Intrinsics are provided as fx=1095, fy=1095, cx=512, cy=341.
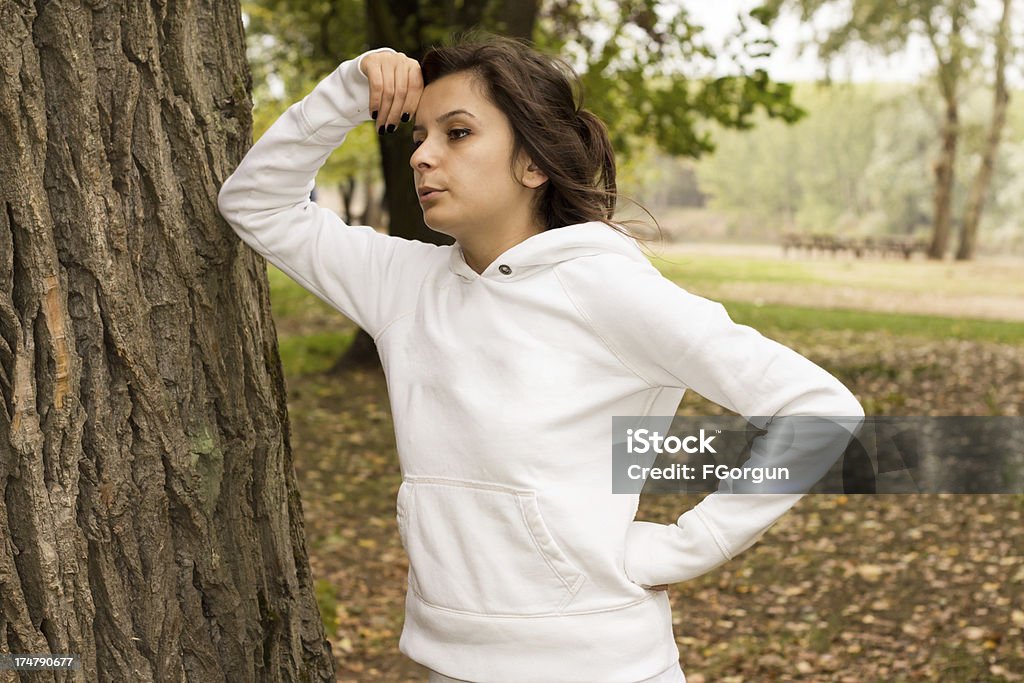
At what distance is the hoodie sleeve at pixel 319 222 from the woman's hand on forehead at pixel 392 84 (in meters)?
0.06

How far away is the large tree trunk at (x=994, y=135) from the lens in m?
26.6

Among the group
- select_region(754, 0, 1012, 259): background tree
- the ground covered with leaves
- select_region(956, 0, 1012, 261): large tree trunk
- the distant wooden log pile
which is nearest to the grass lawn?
the ground covered with leaves

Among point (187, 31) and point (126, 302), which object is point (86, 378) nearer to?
point (126, 302)

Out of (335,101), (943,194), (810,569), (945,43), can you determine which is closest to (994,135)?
(943,194)

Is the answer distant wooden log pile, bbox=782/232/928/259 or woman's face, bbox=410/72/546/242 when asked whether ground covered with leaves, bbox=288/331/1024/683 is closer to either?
woman's face, bbox=410/72/546/242

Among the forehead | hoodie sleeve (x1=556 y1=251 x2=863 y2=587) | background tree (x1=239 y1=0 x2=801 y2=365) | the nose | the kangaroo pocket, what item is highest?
background tree (x1=239 y1=0 x2=801 y2=365)

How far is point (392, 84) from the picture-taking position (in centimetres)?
235

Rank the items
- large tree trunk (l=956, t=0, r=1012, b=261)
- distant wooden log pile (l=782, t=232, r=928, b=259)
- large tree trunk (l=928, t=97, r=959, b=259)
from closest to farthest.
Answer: large tree trunk (l=956, t=0, r=1012, b=261)
large tree trunk (l=928, t=97, r=959, b=259)
distant wooden log pile (l=782, t=232, r=928, b=259)

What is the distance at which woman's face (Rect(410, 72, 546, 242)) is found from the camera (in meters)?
2.27

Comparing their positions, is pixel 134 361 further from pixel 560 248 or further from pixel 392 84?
pixel 560 248

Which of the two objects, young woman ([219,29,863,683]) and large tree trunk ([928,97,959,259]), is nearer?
young woman ([219,29,863,683])

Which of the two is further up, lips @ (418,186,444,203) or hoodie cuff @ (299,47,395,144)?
hoodie cuff @ (299,47,395,144)

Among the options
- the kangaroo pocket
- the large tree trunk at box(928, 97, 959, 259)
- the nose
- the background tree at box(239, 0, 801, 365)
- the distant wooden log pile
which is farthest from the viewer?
the distant wooden log pile

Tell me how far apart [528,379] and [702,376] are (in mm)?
338
